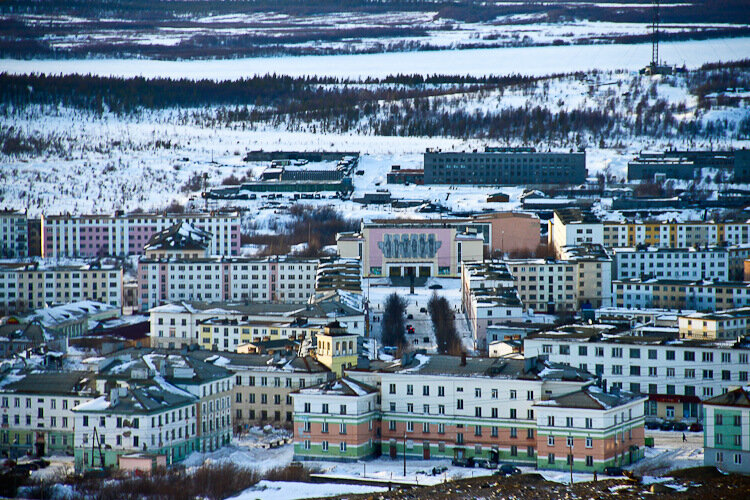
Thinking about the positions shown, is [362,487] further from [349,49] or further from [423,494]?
[349,49]

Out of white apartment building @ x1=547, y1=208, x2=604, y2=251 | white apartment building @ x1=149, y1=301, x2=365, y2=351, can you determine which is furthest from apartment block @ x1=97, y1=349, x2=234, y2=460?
white apartment building @ x1=547, y1=208, x2=604, y2=251

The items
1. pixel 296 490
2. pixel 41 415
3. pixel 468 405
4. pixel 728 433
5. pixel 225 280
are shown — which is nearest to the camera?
pixel 296 490

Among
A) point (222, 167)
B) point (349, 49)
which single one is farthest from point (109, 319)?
point (349, 49)

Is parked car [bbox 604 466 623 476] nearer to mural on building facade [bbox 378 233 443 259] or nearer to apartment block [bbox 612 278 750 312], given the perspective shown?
apartment block [bbox 612 278 750 312]

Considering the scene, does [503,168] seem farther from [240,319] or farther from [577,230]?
[240,319]

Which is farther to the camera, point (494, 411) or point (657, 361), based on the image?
point (657, 361)

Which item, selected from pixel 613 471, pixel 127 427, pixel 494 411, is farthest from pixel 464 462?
pixel 127 427
